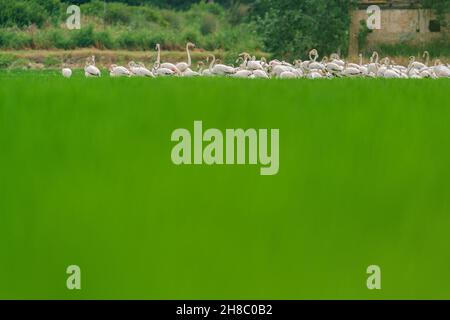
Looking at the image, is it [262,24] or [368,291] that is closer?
[368,291]

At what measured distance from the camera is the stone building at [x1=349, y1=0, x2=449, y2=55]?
45562 millimetres

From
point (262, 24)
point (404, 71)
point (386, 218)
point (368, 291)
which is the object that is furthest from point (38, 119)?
point (262, 24)

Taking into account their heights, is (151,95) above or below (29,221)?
above

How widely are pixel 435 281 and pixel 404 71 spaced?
1919cm

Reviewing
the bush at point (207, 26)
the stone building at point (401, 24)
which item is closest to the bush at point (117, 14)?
the bush at point (207, 26)

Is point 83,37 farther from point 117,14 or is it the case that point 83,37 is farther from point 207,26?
point 207,26

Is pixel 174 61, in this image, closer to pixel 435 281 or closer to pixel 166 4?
pixel 166 4

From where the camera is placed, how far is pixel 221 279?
20.4ft

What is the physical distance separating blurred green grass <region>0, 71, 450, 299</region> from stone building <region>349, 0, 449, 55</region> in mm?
36380

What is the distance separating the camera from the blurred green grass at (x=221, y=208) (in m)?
6.26

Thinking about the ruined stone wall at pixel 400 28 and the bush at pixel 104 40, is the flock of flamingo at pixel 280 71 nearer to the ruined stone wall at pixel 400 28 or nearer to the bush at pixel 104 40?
the ruined stone wall at pixel 400 28

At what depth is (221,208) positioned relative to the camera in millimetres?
7051

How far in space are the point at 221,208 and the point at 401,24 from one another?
40.5 m

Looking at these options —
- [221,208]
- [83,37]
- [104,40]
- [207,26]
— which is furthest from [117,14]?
[221,208]
